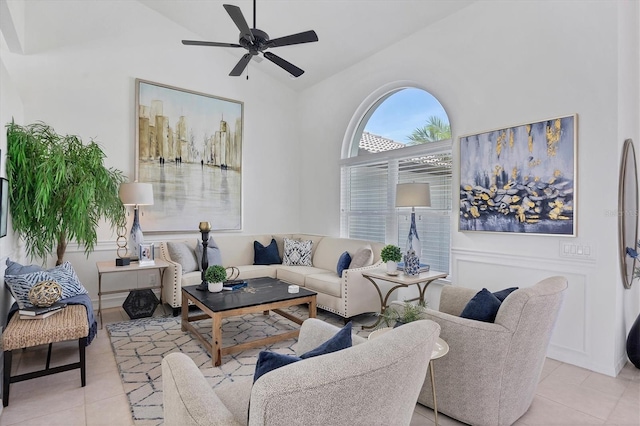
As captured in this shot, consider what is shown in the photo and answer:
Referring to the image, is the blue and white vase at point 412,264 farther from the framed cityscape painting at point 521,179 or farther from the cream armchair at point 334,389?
the cream armchair at point 334,389

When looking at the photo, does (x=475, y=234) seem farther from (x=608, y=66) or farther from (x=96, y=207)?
(x=96, y=207)

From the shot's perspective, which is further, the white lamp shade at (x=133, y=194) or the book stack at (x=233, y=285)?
the white lamp shade at (x=133, y=194)

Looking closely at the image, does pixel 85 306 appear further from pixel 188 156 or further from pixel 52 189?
pixel 188 156

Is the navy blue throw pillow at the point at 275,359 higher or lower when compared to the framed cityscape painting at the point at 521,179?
lower

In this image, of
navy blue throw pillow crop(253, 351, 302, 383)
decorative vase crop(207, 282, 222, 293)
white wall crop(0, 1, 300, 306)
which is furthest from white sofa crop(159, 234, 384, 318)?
navy blue throw pillow crop(253, 351, 302, 383)

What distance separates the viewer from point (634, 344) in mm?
2795

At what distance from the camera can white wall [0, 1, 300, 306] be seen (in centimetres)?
412

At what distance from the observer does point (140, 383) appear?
8.39 feet

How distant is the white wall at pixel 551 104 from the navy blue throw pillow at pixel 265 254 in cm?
256

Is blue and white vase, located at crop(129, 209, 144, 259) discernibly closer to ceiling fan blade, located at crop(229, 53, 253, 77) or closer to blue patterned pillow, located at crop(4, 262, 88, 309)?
blue patterned pillow, located at crop(4, 262, 88, 309)

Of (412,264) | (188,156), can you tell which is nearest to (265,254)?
(188,156)

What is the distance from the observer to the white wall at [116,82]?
13.5 ft

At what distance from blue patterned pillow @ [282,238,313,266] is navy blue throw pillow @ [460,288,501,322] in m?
3.19

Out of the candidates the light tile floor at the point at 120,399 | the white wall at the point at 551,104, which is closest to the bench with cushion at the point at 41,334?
the light tile floor at the point at 120,399
